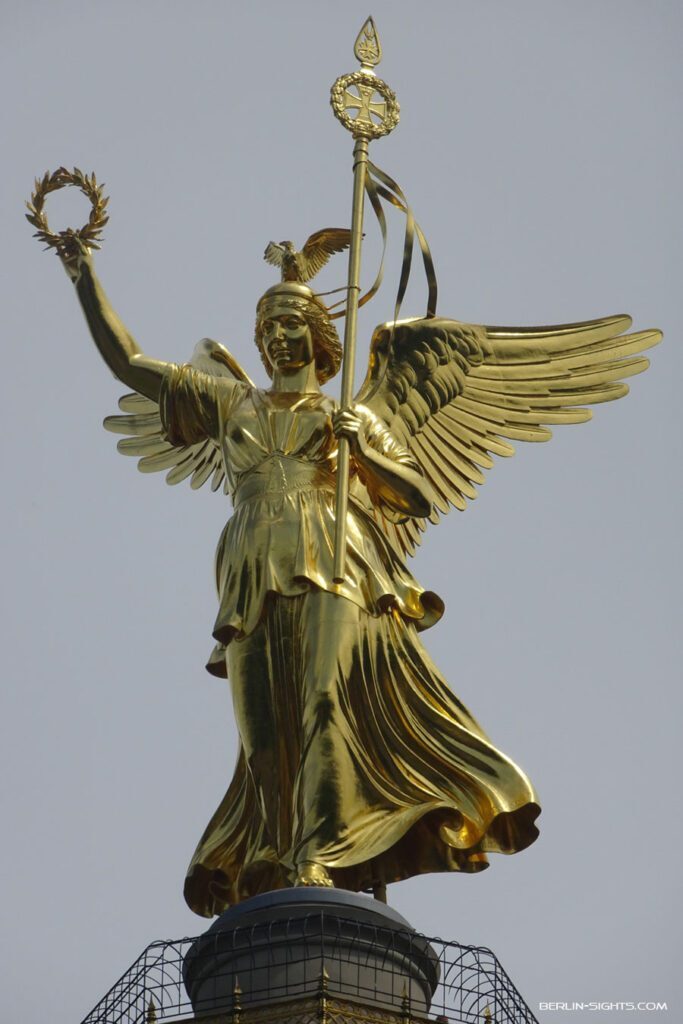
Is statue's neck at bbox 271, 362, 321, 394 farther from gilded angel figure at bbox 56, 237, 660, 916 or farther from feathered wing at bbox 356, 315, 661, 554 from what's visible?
feathered wing at bbox 356, 315, 661, 554

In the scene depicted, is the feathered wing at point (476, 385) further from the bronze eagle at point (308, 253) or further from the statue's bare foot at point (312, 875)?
the statue's bare foot at point (312, 875)

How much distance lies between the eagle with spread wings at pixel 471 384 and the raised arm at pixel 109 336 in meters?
0.53

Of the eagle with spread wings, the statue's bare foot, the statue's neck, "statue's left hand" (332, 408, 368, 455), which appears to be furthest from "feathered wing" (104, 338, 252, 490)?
the statue's bare foot

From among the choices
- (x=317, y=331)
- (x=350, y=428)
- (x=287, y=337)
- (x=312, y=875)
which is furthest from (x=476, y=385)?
(x=312, y=875)

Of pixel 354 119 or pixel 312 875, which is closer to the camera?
pixel 312 875

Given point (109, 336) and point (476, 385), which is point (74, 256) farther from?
point (476, 385)

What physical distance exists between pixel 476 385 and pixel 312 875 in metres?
4.77

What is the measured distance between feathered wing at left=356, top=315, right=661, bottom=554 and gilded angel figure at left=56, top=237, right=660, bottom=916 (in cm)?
2

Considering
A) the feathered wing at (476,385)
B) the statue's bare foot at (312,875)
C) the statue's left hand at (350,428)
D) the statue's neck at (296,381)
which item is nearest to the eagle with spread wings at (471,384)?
the feathered wing at (476,385)

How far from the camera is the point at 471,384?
914 inches

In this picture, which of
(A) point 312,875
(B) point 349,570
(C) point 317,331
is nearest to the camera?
(A) point 312,875

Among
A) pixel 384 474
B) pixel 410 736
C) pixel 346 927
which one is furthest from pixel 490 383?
pixel 346 927

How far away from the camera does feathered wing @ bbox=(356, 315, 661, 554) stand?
903 inches

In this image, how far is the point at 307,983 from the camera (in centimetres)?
1928
